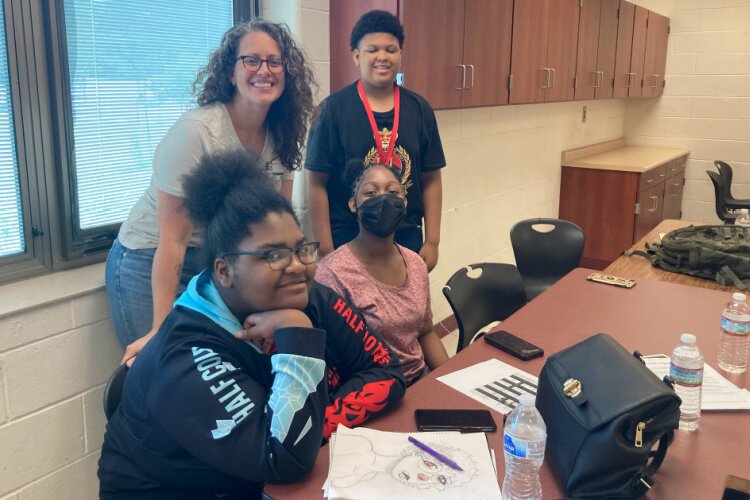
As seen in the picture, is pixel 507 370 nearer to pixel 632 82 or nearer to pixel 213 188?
pixel 213 188

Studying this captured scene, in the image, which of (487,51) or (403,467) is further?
(487,51)

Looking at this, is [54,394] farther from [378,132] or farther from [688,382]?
[688,382]

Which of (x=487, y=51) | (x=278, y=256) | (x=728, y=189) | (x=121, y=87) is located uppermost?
(x=487, y=51)

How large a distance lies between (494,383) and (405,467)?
1.50 feet

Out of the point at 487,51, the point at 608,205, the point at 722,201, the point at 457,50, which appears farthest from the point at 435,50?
the point at 722,201

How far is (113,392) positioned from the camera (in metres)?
1.43

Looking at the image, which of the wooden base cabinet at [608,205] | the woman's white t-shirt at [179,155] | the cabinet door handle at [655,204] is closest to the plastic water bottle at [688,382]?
the woman's white t-shirt at [179,155]

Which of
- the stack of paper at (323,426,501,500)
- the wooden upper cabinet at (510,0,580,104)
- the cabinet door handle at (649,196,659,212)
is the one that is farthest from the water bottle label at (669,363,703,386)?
the cabinet door handle at (649,196,659,212)

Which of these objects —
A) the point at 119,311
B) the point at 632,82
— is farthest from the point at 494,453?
the point at 632,82

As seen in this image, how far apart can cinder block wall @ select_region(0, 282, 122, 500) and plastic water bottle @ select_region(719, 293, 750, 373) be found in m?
1.79

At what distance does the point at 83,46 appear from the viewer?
199cm

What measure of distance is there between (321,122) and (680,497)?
176 centimetres

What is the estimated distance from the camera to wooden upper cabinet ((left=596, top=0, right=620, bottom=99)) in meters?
4.96

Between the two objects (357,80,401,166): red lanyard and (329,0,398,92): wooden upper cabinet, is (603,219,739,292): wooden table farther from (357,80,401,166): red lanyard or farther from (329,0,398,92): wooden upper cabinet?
(329,0,398,92): wooden upper cabinet
